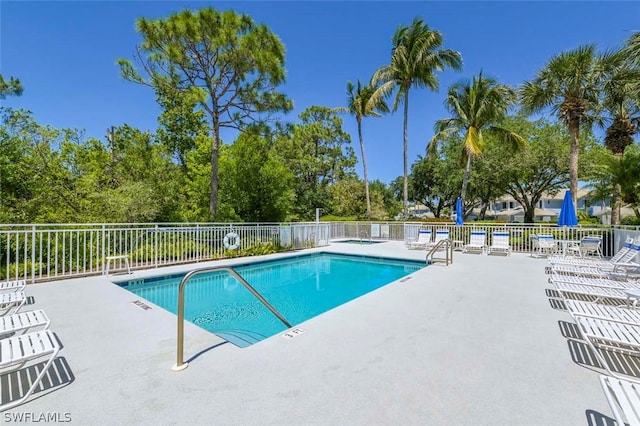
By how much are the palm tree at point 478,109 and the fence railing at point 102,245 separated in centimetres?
1160

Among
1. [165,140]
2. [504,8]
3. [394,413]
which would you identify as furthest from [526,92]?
[165,140]

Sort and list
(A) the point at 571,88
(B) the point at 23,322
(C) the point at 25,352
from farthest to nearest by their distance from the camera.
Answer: (A) the point at 571,88 → (B) the point at 23,322 → (C) the point at 25,352

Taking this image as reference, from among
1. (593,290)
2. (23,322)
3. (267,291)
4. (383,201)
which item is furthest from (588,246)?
(383,201)

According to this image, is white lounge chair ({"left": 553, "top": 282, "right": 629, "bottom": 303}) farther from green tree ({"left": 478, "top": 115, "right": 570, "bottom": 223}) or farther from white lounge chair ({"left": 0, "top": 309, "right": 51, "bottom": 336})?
green tree ({"left": 478, "top": 115, "right": 570, "bottom": 223})

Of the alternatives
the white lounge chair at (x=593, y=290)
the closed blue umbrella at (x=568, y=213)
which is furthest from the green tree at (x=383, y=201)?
the white lounge chair at (x=593, y=290)

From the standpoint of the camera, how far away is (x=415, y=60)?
51.3ft

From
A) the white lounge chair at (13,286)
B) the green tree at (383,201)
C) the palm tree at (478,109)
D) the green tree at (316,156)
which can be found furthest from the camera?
the green tree at (316,156)

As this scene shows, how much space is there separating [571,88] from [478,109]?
4350 mm

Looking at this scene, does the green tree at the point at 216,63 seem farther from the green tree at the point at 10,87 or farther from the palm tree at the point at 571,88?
the palm tree at the point at 571,88

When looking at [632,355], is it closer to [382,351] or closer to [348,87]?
[382,351]

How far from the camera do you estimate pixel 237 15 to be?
1033 centimetres

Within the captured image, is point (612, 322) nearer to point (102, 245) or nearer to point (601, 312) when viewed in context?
point (601, 312)

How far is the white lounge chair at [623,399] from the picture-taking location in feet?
5.29

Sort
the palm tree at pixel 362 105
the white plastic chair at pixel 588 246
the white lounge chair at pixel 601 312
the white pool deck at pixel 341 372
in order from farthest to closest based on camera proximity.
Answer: the palm tree at pixel 362 105
the white plastic chair at pixel 588 246
the white lounge chair at pixel 601 312
the white pool deck at pixel 341 372
